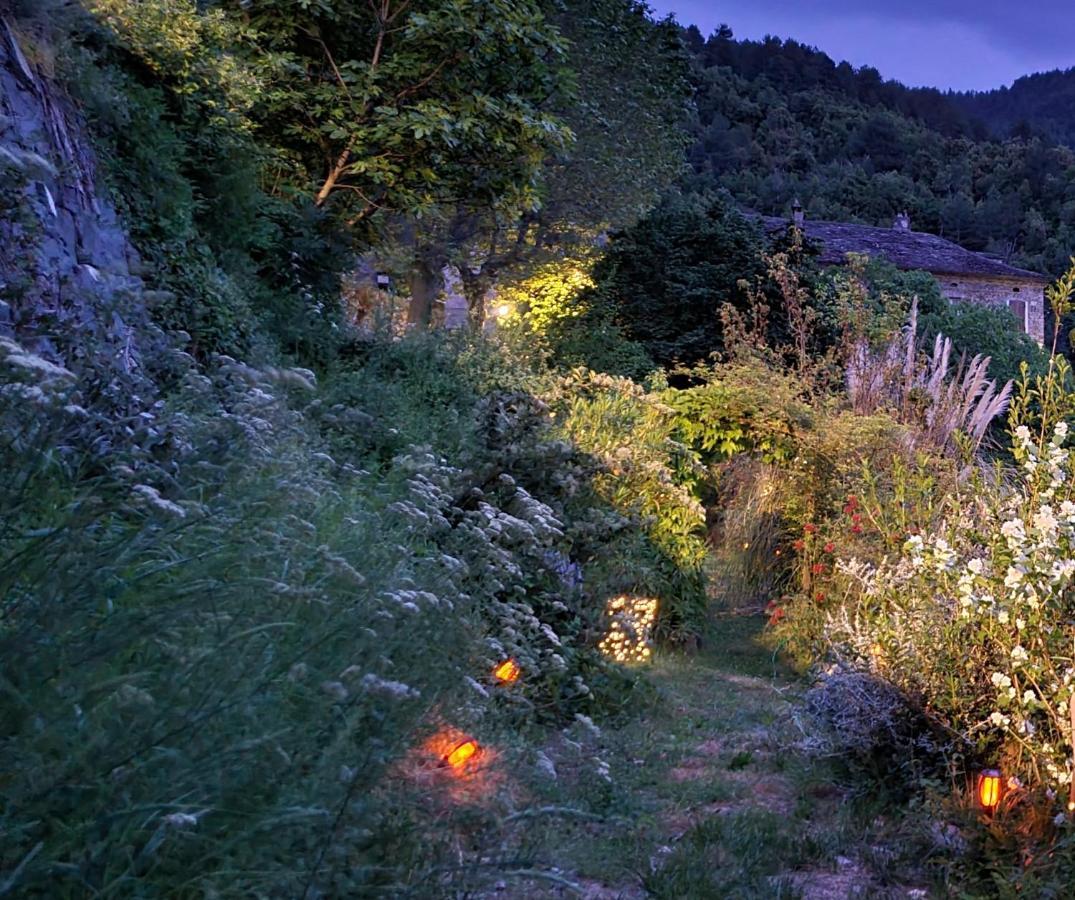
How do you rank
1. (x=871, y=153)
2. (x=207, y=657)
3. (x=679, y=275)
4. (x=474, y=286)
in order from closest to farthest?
(x=207, y=657)
(x=679, y=275)
(x=474, y=286)
(x=871, y=153)

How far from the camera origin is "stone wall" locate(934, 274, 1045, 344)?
30.3 m

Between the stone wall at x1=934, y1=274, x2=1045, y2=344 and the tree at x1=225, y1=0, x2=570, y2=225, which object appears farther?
the stone wall at x1=934, y1=274, x2=1045, y2=344

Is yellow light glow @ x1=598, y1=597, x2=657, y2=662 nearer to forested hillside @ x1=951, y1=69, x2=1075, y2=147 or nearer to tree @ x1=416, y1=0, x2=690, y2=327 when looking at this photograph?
tree @ x1=416, y1=0, x2=690, y2=327

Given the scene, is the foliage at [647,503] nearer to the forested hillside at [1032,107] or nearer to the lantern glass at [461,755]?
the lantern glass at [461,755]

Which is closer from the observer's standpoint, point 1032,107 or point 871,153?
point 871,153

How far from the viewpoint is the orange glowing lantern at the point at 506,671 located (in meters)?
4.19

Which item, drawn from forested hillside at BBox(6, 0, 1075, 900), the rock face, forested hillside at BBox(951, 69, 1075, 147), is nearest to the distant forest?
forested hillside at BBox(951, 69, 1075, 147)

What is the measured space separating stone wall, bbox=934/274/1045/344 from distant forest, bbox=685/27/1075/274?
268 inches

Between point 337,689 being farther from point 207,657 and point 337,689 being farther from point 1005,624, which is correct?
point 1005,624

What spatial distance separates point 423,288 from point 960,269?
18497 mm

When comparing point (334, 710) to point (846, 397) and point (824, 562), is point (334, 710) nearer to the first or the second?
point (824, 562)

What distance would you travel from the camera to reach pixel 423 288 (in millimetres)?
17656

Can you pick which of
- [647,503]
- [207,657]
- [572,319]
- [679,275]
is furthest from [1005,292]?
[207,657]

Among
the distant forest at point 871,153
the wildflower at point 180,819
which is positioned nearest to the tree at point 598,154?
the wildflower at point 180,819
